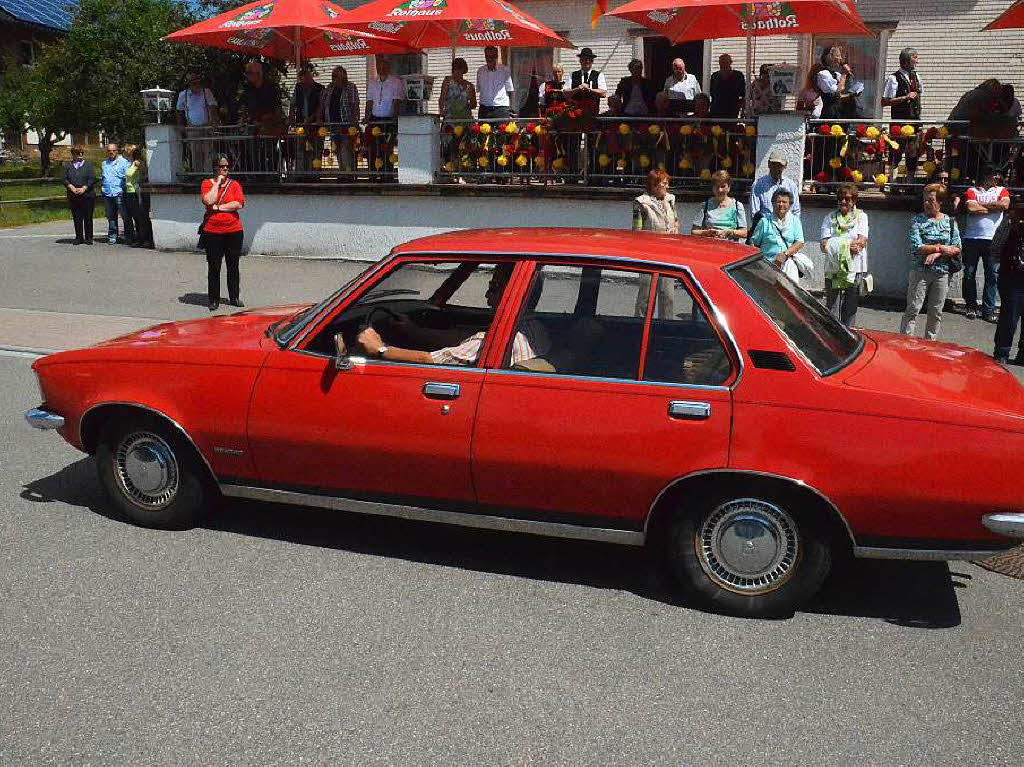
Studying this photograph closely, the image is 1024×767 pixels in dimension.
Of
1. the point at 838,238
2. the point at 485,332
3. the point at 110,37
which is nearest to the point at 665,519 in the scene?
the point at 485,332

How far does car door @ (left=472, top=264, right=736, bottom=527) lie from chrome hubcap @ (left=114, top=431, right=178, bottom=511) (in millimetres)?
1736

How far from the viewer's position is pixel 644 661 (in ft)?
14.3

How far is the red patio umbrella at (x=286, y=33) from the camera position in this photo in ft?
51.6

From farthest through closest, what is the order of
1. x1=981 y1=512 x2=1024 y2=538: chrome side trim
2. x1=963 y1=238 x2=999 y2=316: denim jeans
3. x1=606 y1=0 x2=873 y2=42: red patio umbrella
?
x1=606 y1=0 x2=873 y2=42: red patio umbrella < x1=963 y1=238 x2=999 y2=316: denim jeans < x1=981 y1=512 x2=1024 y2=538: chrome side trim

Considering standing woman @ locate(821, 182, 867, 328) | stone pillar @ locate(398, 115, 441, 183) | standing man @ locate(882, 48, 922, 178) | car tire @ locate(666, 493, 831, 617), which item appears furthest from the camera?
stone pillar @ locate(398, 115, 441, 183)

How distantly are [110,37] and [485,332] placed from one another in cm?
3421

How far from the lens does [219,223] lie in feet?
42.0

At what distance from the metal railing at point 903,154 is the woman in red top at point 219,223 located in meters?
7.08

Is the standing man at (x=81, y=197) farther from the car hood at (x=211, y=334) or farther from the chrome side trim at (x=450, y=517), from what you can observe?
the chrome side trim at (x=450, y=517)

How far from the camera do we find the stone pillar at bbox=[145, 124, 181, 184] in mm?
18016

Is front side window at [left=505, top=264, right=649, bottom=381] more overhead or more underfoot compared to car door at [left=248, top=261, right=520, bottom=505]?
more overhead

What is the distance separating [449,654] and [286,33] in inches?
573

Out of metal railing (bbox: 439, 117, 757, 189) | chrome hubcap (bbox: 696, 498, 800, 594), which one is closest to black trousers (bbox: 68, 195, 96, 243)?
metal railing (bbox: 439, 117, 757, 189)

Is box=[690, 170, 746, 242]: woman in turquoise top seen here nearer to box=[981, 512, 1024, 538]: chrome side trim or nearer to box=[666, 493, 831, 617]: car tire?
box=[666, 493, 831, 617]: car tire
